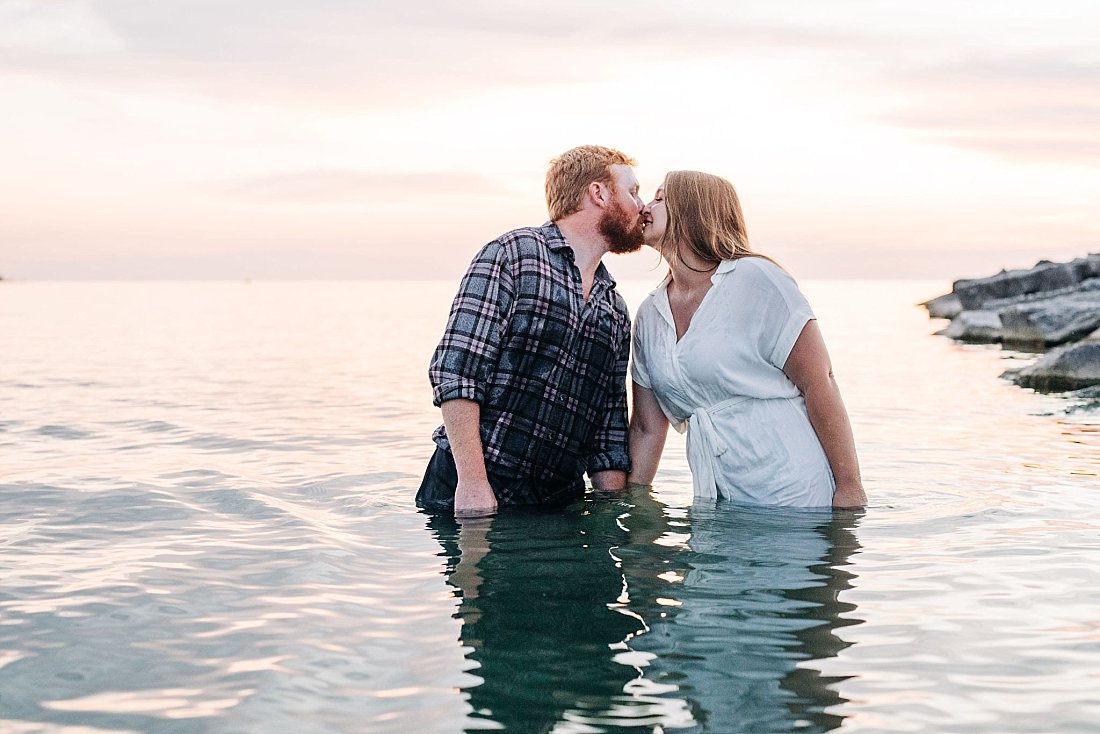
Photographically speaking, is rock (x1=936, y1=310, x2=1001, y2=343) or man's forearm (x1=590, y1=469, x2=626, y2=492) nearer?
man's forearm (x1=590, y1=469, x2=626, y2=492)

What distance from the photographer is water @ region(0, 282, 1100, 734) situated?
139 inches

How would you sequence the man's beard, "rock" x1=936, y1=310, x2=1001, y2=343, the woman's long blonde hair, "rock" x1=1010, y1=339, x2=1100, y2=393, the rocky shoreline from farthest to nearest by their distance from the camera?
"rock" x1=936, y1=310, x2=1001, y2=343 → the rocky shoreline → "rock" x1=1010, y1=339, x2=1100, y2=393 → the man's beard → the woman's long blonde hair

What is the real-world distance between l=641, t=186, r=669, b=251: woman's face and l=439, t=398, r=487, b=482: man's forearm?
4.45ft

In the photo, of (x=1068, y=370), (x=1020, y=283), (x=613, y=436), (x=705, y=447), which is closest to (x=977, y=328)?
(x=1020, y=283)

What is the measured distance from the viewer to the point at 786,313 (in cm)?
548

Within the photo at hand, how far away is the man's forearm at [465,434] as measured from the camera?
569 centimetres

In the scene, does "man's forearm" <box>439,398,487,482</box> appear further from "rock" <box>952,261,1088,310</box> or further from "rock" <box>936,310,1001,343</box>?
"rock" <box>952,261,1088,310</box>

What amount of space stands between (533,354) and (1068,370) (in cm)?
1378

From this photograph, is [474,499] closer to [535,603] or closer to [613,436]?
[613,436]

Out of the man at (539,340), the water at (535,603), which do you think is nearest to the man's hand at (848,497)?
the water at (535,603)

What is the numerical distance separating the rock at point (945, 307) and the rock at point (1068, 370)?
1085 inches

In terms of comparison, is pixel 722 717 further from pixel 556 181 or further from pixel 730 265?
pixel 556 181

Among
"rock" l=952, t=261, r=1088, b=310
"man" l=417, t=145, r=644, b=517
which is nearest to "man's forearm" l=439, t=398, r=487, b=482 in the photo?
"man" l=417, t=145, r=644, b=517

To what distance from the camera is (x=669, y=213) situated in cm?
570
